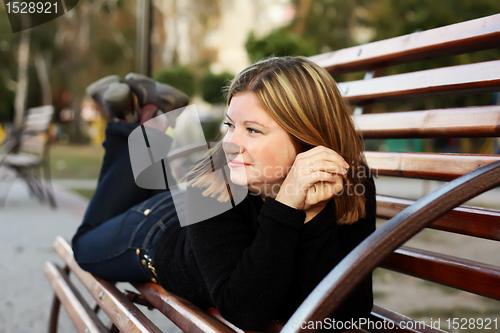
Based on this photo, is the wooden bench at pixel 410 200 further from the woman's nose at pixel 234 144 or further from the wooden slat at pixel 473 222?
the woman's nose at pixel 234 144

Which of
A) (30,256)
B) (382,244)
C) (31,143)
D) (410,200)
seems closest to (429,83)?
(410,200)

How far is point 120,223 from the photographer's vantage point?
1.74m

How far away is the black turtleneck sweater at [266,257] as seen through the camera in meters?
1.10

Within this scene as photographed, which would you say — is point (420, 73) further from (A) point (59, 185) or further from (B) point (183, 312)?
(A) point (59, 185)

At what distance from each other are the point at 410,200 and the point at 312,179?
49 cm

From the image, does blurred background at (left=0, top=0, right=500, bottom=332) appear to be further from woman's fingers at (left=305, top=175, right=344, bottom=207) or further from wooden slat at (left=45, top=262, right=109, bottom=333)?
woman's fingers at (left=305, top=175, right=344, bottom=207)

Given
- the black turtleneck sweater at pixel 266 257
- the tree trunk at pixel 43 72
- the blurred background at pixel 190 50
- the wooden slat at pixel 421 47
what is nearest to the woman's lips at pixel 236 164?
the black turtleneck sweater at pixel 266 257

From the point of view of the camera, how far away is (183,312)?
49.6 inches

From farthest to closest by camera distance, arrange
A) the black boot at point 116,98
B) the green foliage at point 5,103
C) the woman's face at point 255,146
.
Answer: the green foliage at point 5,103, the black boot at point 116,98, the woman's face at point 255,146

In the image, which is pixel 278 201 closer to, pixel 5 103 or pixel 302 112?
pixel 302 112

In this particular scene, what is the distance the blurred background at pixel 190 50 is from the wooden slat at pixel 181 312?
1.14 m

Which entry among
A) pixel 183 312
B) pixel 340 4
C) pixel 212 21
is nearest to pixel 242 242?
pixel 183 312

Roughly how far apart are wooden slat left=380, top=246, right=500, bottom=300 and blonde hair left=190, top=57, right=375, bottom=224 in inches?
7.1

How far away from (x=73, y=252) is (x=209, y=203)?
0.83m
